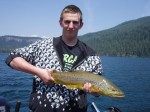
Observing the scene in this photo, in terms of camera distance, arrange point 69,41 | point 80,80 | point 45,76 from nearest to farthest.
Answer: point 45,76, point 80,80, point 69,41

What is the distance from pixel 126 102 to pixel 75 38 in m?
29.5

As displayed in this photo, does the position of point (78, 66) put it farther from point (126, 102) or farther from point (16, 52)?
point (126, 102)

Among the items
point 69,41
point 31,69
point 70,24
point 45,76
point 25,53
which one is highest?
point 70,24

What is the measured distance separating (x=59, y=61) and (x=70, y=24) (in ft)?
2.35

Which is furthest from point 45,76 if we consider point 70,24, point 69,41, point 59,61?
point 70,24

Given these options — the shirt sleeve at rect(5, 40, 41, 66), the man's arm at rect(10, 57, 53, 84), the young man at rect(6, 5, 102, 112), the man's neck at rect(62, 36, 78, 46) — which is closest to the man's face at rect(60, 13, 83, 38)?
the young man at rect(6, 5, 102, 112)

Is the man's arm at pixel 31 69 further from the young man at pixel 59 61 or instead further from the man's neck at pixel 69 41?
the man's neck at pixel 69 41

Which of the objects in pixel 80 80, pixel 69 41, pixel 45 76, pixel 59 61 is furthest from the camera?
pixel 69 41

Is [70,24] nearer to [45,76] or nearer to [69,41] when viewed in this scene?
[69,41]

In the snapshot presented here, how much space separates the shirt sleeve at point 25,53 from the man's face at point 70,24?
630 millimetres

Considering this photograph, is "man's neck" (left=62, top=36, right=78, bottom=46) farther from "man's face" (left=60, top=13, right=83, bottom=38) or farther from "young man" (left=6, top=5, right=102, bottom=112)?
"man's face" (left=60, top=13, right=83, bottom=38)

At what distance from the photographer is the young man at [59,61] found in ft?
16.5

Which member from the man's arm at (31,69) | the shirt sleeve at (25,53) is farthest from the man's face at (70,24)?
the man's arm at (31,69)

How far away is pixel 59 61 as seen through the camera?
16.9ft
